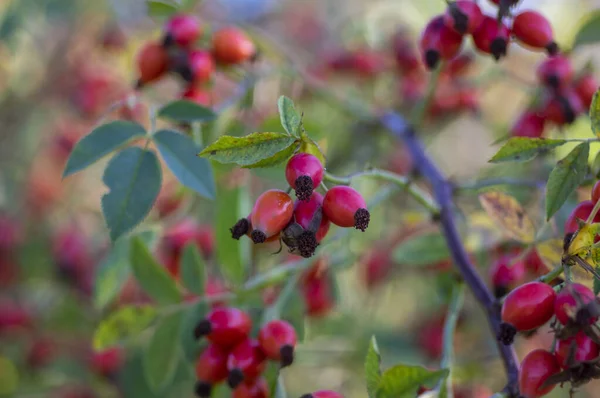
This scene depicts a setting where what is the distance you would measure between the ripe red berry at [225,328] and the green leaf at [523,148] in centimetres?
68

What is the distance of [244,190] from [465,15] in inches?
34.0

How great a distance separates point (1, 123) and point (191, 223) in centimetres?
193

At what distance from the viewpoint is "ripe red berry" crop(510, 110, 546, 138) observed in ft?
6.26

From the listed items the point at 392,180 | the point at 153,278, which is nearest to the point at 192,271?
the point at 153,278

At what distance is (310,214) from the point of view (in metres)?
1.24

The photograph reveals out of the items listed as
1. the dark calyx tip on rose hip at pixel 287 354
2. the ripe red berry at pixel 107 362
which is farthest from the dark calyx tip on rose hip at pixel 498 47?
the ripe red berry at pixel 107 362

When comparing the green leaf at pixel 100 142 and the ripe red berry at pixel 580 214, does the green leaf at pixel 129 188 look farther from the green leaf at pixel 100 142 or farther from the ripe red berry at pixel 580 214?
the ripe red berry at pixel 580 214

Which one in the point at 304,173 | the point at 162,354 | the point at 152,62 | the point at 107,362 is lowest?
the point at 107,362

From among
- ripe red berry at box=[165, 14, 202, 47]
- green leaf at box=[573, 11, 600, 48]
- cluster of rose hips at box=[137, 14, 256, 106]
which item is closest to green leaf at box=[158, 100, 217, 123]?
cluster of rose hips at box=[137, 14, 256, 106]

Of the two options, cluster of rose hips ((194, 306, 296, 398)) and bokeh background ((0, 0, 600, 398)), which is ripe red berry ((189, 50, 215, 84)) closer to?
bokeh background ((0, 0, 600, 398))

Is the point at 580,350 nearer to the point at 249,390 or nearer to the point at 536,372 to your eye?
the point at 536,372

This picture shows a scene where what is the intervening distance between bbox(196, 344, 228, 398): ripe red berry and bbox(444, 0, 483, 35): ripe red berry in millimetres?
955

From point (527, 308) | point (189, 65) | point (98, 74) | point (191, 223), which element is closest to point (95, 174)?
point (98, 74)

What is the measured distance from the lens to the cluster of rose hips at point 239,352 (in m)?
1.44
